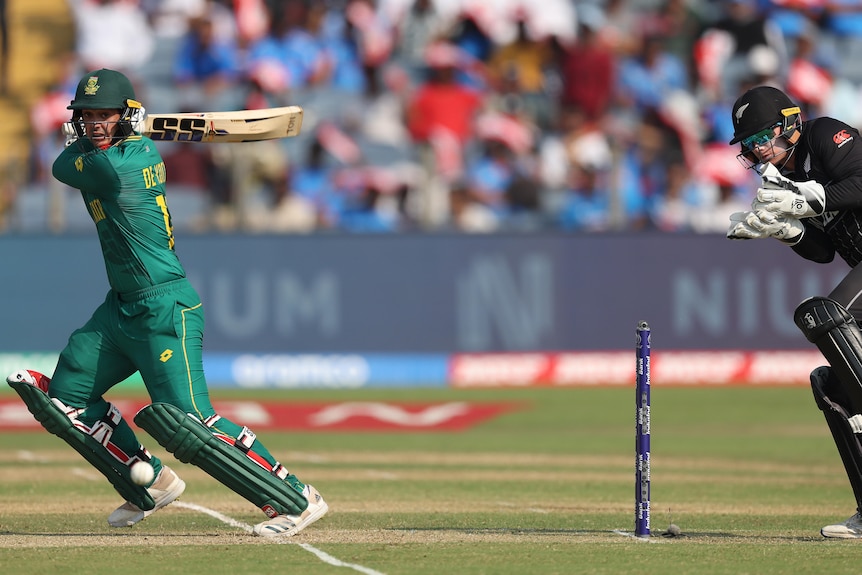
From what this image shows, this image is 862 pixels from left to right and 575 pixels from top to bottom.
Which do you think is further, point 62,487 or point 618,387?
point 618,387

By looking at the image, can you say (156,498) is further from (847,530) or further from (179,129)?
(847,530)

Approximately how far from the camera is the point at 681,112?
19156 mm

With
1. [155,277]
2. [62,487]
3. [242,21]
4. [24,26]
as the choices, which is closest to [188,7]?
[242,21]

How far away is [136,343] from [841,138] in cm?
345

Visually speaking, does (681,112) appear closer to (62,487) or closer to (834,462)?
(834,462)

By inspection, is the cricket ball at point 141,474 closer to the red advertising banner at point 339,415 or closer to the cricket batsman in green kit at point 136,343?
the cricket batsman in green kit at point 136,343

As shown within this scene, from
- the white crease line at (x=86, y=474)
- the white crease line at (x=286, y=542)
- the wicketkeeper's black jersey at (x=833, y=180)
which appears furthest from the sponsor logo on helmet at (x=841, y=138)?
the white crease line at (x=86, y=474)

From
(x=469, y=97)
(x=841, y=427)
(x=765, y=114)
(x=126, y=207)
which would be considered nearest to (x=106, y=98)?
(x=126, y=207)

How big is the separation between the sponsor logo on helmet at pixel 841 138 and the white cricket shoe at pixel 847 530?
1.79 metres

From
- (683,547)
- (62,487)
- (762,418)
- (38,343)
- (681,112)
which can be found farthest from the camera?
(681,112)

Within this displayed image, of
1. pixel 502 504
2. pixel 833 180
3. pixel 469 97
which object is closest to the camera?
pixel 833 180

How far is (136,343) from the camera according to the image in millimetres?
6914

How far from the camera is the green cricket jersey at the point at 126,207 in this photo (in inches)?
270

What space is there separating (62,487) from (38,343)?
6774mm
